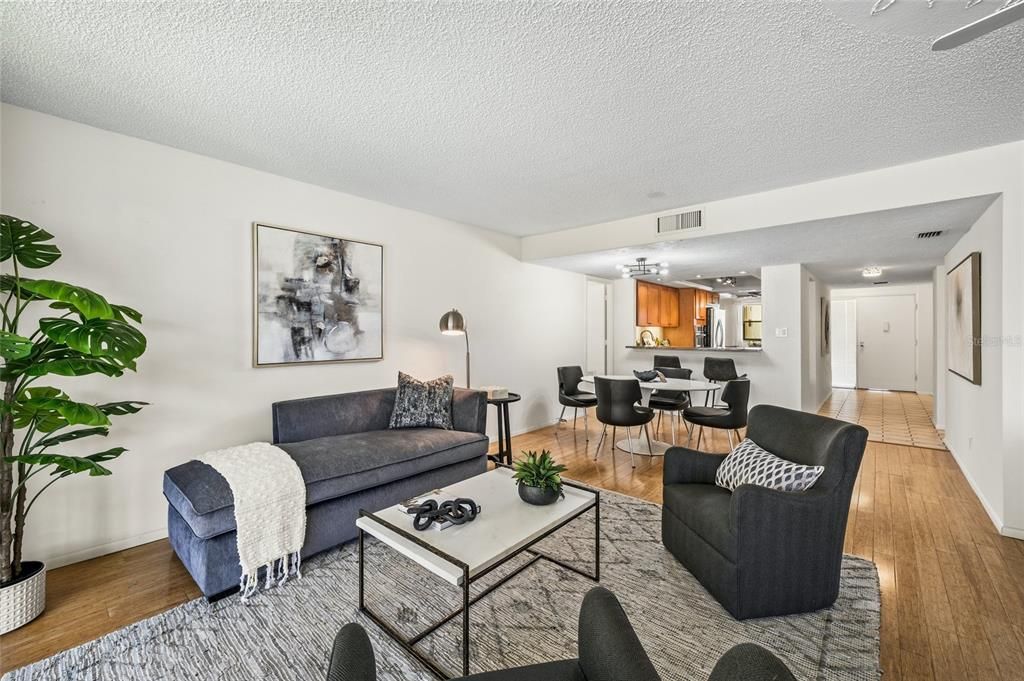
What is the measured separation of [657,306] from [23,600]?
302 inches

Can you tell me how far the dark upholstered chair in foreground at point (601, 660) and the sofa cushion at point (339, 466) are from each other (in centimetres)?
158

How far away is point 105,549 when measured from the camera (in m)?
2.56

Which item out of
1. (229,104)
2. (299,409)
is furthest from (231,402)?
(229,104)

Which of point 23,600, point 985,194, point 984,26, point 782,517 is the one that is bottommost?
point 23,600

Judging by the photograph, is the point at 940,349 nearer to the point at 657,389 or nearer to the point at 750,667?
the point at 657,389

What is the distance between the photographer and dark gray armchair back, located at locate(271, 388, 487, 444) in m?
3.06

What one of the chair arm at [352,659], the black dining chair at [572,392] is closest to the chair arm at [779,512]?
the chair arm at [352,659]

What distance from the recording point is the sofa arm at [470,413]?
3.61 m

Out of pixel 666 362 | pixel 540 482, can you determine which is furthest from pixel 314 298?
pixel 666 362

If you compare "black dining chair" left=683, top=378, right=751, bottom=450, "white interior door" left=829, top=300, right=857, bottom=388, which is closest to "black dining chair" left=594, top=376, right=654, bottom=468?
"black dining chair" left=683, top=378, right=751, bottom=450

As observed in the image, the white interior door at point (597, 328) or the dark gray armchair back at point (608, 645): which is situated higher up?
the white interior door at point (597, 328)

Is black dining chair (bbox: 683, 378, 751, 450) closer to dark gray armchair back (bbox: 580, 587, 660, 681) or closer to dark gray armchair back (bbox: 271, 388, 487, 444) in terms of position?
dark gray armchair back (bbox: 271, 388, 487, 444)

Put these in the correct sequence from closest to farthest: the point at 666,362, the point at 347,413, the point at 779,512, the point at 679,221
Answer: the point at 779,512 < the point at 347,413 < the point at 679,221 < the point at 666,362

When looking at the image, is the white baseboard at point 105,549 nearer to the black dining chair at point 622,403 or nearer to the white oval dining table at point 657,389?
the black dining chair at point 622,403
